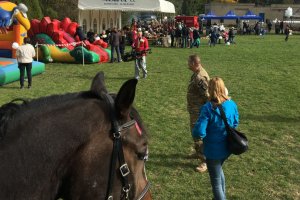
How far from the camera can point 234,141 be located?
423 cm

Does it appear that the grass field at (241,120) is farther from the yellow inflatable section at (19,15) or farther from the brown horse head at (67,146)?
the yellow inflatable section at (19,15)

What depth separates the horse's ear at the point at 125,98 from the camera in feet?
5.35

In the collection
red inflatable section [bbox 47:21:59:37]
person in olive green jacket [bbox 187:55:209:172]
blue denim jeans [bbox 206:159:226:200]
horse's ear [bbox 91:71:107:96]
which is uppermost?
red inflatable section [bbox 47:21:59:37]

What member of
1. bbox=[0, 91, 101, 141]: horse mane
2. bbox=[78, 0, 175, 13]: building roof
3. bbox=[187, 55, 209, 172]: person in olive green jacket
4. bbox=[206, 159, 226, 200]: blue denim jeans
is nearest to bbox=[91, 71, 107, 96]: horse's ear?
bbox=[0, 91, 101, 141]: horse mane

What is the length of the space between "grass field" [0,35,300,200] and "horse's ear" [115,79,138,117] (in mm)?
1650

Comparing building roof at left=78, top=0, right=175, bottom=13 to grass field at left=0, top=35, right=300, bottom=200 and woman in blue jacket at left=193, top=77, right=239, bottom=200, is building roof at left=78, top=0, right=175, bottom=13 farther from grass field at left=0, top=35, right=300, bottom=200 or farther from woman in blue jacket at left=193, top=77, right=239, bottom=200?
woman in blue jacket at left=193, top=77, right=239, bottom=200

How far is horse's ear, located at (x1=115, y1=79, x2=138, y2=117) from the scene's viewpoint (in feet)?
5.35

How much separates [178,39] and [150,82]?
1614cm

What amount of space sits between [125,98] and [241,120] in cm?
743

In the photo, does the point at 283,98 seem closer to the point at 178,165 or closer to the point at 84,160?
the point at 178,165

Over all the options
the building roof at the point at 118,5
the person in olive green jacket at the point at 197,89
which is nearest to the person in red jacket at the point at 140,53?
the person in olive green jacket at the point at 197,89

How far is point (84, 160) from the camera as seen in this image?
1632 millimetres

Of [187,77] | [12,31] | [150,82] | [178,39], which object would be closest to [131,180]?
[150,82]

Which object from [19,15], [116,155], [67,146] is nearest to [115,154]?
[116,155]
